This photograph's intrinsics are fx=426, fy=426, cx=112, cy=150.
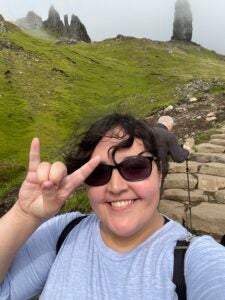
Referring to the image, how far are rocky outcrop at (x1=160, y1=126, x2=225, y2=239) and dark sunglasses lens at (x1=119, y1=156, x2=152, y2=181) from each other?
6.68m

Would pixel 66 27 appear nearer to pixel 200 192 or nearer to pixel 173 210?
pixel 200 192

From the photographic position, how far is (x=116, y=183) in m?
3.56

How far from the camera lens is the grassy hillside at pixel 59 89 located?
32691mm

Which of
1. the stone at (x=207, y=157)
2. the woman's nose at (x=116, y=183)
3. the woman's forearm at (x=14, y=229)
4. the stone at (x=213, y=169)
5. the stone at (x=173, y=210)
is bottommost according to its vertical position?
the stone at (x=173, y=210)

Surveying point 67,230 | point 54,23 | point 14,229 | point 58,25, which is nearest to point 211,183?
point 67,230

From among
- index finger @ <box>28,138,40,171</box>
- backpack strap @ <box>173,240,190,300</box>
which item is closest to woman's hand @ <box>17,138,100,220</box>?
index finger @ <box>28,138,40,171</box>

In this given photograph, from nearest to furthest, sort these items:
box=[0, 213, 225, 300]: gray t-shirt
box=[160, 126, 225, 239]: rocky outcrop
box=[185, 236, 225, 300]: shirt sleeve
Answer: box=[185, 236, 225, 300]: shirt sleeve → box=[0, 213, 225, 300]: gray t-shirt → box=[160, 126, 225, 239]: rocky outcrop

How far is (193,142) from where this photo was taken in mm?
18375

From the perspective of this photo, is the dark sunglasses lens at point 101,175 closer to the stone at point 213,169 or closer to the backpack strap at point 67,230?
the backpack strap at point 67,230

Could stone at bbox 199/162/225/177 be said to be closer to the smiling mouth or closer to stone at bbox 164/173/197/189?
stone at bbox 164/173/197/189

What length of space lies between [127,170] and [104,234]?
63 centimetres

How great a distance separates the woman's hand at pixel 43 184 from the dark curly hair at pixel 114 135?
417 mm

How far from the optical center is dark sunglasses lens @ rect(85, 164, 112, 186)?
142 inches

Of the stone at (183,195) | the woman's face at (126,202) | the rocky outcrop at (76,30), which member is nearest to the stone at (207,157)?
the stone at (183,195)
